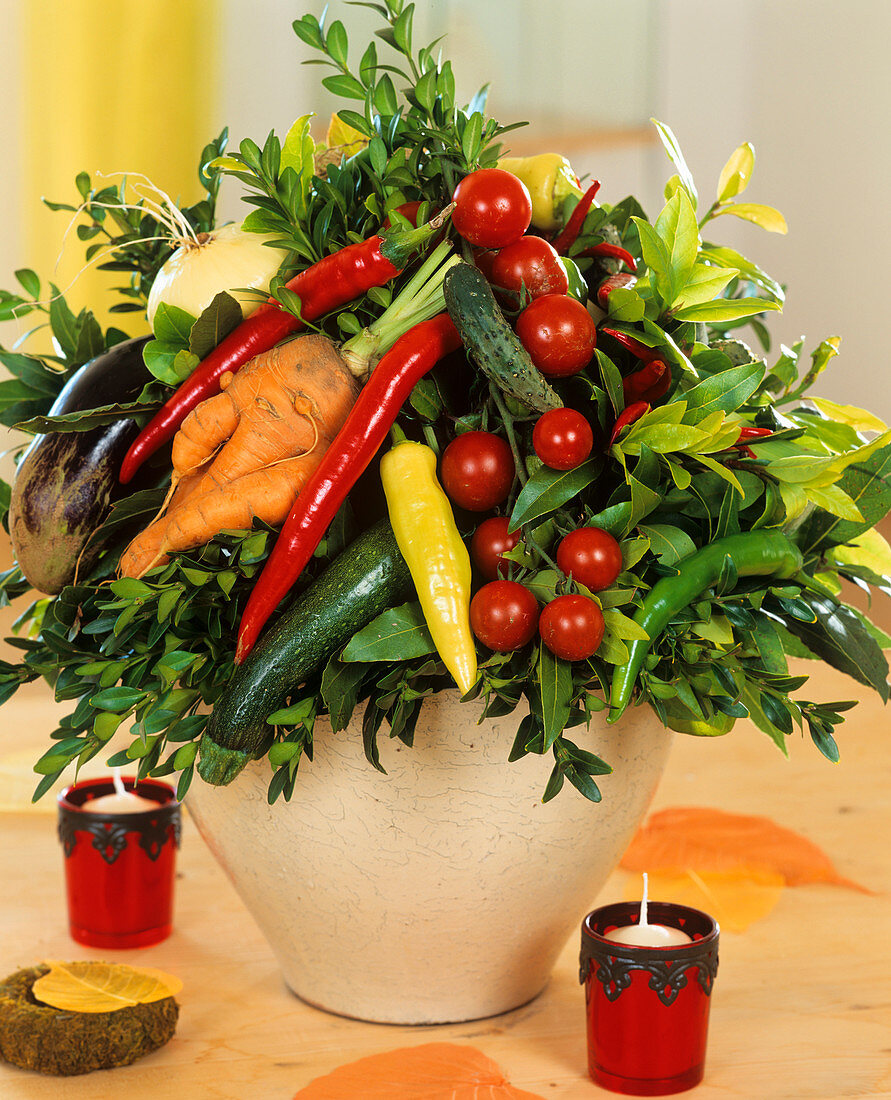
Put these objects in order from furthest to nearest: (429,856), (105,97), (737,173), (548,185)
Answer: (105,97) → (737,173) → (548,185) → (429,856)

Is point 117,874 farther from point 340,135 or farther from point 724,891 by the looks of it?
point 340,135

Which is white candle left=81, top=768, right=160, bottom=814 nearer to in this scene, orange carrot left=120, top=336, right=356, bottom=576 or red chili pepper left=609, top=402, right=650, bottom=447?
orange carrot left=120, top=336, right=356, bottom=576

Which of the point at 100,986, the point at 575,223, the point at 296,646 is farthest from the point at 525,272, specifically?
the point at 100,986

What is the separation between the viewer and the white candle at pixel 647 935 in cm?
64

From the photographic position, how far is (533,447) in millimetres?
604

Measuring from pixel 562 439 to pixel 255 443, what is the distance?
7.2 inches

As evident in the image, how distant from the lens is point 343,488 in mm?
608

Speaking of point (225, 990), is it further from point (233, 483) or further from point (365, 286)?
point (365, 286)

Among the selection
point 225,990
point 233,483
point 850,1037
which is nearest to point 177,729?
point 233,483

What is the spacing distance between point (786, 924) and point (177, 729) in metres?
0.50

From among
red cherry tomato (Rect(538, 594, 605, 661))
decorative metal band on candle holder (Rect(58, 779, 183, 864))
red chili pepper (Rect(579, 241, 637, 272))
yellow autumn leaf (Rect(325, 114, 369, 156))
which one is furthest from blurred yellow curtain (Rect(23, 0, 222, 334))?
red cherry tomato (Rect(538, 594, 605, 661))

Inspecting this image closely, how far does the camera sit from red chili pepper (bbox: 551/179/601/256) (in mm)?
699

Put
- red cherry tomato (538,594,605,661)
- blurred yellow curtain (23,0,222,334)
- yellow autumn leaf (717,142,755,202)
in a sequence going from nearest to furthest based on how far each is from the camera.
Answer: red cherry tomato (538,594,605,661), yellow autumn leaf (717,142,755,202), blurred yellow curtain (23,0,222,334)

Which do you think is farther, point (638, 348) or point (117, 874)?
point (117, 874)
